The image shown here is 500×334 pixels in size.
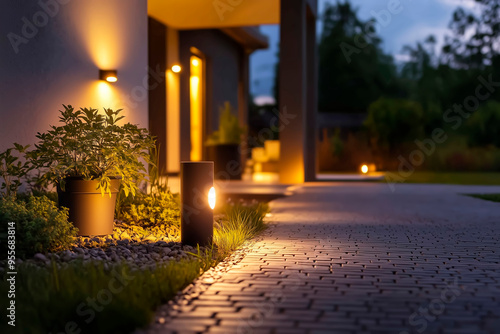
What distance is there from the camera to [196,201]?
15.8 ft

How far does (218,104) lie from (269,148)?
12.0ft

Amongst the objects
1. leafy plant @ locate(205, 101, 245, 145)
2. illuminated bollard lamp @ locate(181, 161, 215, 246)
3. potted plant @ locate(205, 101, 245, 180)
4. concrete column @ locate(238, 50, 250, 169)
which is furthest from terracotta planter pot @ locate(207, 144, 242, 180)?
illuminated bollard lamp @ locate(181, 161, 215, 246)

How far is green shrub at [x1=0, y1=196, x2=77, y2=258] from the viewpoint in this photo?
4461 mm

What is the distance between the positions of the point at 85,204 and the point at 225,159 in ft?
31.6

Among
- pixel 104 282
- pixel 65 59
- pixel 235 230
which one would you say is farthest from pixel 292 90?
pixel 104 282

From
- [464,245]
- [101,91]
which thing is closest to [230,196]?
[101,91]

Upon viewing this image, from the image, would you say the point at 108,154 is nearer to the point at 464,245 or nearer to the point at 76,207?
the point at 76,207

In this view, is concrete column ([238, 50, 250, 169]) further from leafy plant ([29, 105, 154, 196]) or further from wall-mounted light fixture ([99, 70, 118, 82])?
leafy plant ([29, 105, 154, 196])

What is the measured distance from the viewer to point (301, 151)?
13.6 m

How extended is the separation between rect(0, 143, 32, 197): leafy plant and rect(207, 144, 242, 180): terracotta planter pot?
914 centimetres

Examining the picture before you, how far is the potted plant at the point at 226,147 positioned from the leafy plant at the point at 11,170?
9.23 m

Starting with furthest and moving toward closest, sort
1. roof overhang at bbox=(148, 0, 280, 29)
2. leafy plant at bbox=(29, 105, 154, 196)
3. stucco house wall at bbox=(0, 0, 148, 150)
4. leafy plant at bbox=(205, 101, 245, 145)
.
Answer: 1. leafy plant at bbox=(205, 101, 245, 145)
2. roof overhang at bbox=(148, 0, 280, 29)
3. stucco house wall at bbox=(0, 0, 148, 150)
4. leafy plant at bbox=(29, 105, 154, 196)

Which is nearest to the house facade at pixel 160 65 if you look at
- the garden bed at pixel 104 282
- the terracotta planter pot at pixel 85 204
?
the terracotta planter pot at pixel 85 204

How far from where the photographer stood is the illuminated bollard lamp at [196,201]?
4.82m
